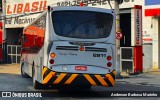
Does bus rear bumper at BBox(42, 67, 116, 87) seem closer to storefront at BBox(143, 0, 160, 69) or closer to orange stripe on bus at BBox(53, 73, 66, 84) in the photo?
orange stripe on bus at BBox(53, 73, 66, 84)

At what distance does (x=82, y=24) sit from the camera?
1375 cm

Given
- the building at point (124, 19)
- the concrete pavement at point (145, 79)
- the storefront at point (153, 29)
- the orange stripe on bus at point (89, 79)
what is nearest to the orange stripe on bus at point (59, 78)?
the orange stripe on bus at point (89, 79)

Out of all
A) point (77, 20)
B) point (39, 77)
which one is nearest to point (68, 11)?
point (77, 20)

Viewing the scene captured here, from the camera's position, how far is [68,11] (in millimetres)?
13672

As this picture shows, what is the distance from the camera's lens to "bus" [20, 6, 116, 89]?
525 inches

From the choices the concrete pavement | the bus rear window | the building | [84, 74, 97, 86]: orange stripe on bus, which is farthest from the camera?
the building

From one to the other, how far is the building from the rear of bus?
400 inches

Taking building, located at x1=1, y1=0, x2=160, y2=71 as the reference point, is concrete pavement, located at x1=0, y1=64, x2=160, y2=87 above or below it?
below

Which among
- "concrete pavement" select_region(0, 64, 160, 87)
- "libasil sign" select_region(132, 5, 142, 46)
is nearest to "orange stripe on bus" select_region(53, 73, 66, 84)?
"concrete pavement" select_region(0, 64, 160, 87)

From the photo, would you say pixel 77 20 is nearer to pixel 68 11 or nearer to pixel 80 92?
pixel 68 11

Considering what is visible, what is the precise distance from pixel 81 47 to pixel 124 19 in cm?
2205

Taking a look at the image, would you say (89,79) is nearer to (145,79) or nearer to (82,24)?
(82,24)

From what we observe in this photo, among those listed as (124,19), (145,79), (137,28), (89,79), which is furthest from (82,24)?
(124,19)

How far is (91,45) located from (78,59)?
2.22 feet
